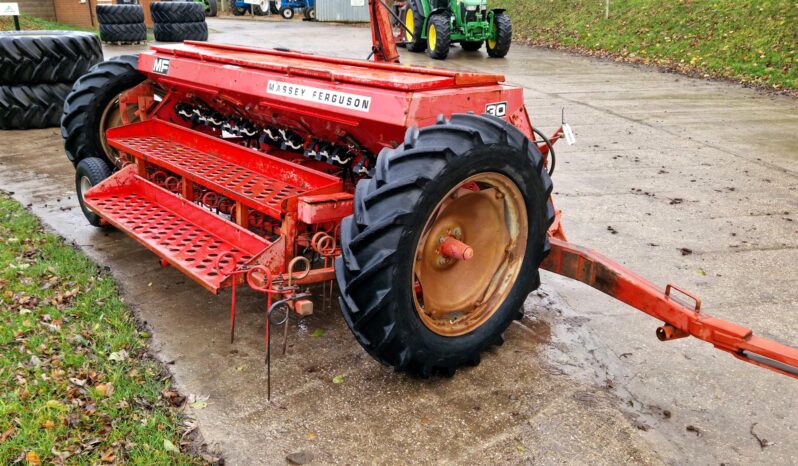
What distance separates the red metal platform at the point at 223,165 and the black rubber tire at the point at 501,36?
12301 millimetres

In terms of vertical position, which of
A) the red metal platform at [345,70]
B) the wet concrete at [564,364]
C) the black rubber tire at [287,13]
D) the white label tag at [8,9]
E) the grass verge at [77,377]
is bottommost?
the wet concrete at [564,364]

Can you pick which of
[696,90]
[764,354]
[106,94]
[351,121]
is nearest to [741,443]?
[764,354]

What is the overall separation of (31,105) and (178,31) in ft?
33.6

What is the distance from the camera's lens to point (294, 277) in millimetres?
3547

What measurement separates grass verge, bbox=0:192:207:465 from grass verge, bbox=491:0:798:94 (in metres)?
12.1

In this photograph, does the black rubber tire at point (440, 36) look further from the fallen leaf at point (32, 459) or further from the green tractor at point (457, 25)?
the fallen leaf at point (32, 459)

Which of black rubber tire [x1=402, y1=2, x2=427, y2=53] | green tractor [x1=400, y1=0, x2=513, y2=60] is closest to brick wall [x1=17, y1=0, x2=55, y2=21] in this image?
black rubber tire [x1=402, y1=2, x2=427, y2=53]

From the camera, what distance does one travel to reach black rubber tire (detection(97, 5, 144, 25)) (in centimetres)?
1745

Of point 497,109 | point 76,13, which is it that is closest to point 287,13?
point 76,13

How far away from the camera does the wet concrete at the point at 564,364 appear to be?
3154 mm

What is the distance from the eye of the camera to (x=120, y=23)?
1773 cm

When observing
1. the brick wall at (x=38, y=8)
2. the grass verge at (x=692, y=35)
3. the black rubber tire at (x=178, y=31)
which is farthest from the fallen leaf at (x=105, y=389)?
the brick wall at (x=38, y=8)

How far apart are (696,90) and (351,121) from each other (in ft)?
34.6

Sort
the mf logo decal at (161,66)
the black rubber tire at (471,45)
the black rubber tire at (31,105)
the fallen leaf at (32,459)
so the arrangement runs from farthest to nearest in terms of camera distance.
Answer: the black rubber tire at (471,45), the black rubber tire at (31,105), the mf logo decal at (161,66), the fallen leaf at (32,459)
